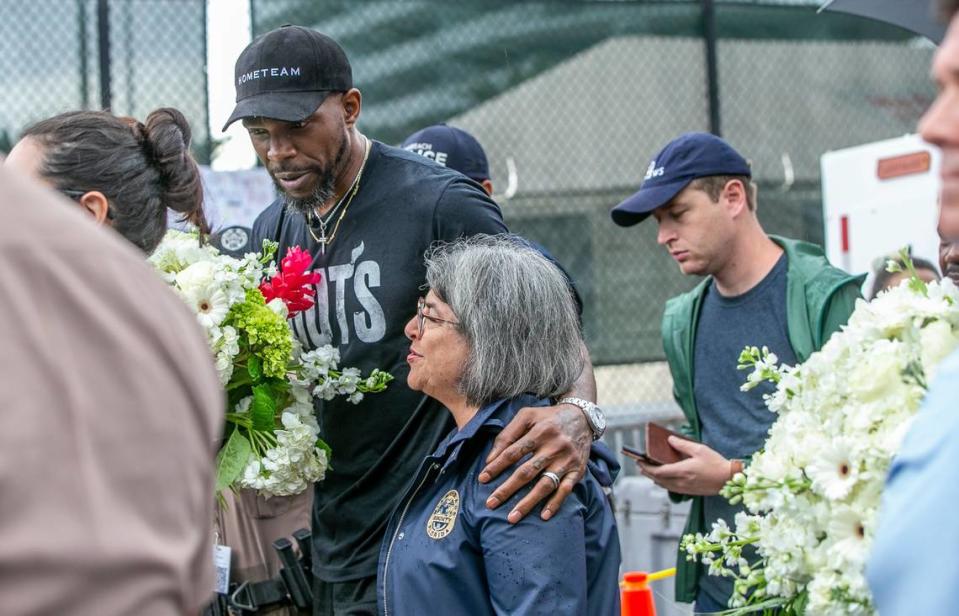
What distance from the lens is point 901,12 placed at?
11.0 feet

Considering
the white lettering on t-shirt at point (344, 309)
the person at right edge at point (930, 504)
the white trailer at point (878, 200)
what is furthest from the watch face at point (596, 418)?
the white trailer at point (878, 200)

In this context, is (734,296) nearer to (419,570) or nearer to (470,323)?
(470,323)

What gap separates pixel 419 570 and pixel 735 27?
17.7 feet

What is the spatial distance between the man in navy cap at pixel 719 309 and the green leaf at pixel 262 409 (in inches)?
50.0

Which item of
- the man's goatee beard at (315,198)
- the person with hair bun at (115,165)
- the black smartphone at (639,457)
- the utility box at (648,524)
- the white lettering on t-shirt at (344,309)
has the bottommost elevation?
the utility box at (648,524)

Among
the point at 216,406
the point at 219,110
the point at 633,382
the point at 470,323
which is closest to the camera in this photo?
the point at 216,406

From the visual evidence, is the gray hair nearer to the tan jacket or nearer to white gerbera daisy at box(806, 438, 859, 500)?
white gerbera daisy at box(806, 438, 859, 500)

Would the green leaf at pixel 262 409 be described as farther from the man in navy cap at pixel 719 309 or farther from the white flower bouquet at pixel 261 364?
the man in navy cap at pixel 719 309

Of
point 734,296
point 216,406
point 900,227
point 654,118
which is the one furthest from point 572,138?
point 216,406

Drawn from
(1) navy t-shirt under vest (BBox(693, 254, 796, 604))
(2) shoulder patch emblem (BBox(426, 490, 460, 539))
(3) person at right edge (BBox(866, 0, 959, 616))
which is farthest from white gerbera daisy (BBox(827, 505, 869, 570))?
(1) navy t-shirt under vest (BBox(693, 254, 796, 604))

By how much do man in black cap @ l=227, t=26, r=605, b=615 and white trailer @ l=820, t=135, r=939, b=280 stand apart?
436 cm

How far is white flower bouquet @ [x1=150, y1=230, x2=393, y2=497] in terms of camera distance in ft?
9.12

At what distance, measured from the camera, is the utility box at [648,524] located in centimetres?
535

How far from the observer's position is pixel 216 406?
3.87ft
